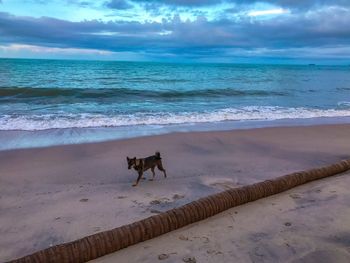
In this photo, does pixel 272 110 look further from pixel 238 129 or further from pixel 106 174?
pixel 106 174

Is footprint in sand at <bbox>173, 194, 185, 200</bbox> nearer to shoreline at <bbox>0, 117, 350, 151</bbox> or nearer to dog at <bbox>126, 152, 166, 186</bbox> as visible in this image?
dog at <bbox>126, 152, 166, 186</bbox>

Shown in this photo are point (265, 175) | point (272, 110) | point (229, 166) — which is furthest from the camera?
point (272, 110)

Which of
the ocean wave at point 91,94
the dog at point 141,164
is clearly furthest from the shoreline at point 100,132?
the ocean wave at point 91,94

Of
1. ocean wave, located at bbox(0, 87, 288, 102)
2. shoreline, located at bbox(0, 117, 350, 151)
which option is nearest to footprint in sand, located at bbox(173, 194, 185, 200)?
shoreline, located at bbox(0, 117, 350, 151)

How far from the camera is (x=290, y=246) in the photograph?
13.9ft

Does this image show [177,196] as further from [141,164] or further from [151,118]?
[151,118]

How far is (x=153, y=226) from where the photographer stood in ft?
14.4

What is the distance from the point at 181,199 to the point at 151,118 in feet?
27.7

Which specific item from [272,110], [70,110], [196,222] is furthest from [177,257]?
[272,110]

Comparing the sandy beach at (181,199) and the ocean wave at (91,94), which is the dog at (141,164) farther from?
the ocean wave at (91,94)

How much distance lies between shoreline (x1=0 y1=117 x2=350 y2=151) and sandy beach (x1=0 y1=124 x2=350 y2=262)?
694 millimetres

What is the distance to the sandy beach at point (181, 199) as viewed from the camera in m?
4.24

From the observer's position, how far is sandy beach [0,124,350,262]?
167 inches

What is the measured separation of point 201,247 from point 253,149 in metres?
5.55
